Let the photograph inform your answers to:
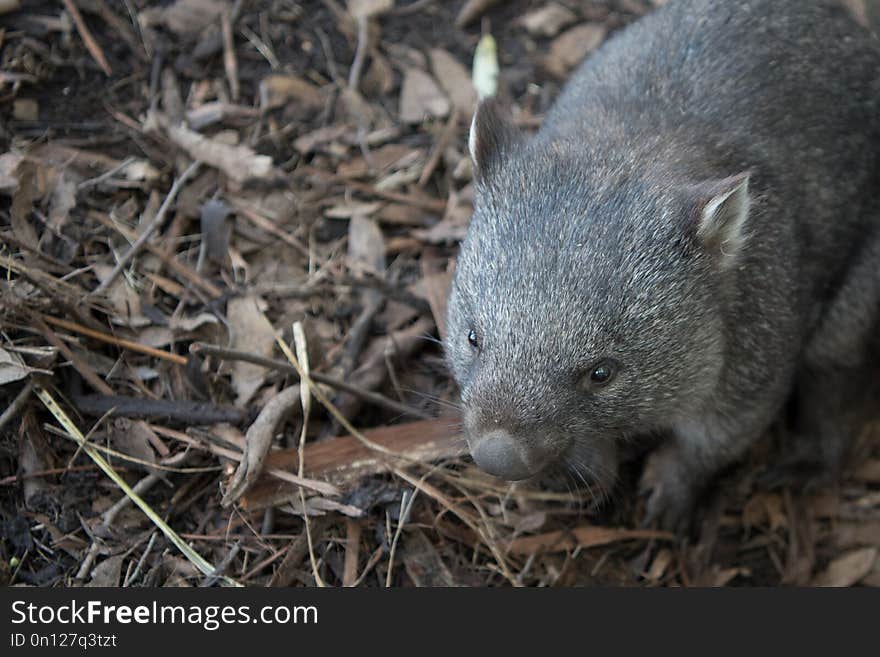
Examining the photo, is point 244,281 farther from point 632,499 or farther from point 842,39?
point 842,39

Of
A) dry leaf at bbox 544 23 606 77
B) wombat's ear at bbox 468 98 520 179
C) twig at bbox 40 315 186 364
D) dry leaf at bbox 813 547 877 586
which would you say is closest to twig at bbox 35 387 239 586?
twig at bbox 40 315 186 364

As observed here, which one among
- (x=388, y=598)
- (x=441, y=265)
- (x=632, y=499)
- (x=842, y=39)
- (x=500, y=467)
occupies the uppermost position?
(x=842, y=39)

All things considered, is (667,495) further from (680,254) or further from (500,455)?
(500,455)

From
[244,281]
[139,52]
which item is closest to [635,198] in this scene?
[244,281]

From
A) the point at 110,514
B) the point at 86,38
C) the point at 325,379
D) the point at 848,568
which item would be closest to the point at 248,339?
the point at 325,379

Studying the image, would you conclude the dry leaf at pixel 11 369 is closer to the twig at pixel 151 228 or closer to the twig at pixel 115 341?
the twig at pixel 115 341
